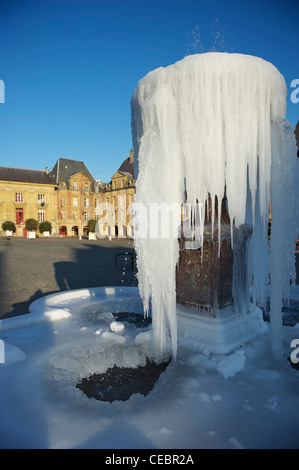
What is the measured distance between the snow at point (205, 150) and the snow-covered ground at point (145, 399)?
1.55 feet

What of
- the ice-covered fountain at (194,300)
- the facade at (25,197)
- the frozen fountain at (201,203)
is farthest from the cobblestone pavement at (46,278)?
the facade at (25,197)

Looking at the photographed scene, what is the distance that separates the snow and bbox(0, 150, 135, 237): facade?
3868 centimetres

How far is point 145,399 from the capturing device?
120 inches

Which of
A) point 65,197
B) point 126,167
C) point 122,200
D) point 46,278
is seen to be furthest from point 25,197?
point 46,278

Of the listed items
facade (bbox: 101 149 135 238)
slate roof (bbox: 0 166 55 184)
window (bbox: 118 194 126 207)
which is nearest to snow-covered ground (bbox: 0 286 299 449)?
facade (bbox: 101 149 135 238)

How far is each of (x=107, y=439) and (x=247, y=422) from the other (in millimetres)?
1293

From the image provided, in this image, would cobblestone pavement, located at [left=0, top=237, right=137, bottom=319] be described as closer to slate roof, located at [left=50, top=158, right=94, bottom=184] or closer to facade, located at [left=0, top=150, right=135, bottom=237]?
facade, located at [left=0, top=150, right=135, bottom=237]

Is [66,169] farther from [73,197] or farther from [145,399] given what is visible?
[145,399]

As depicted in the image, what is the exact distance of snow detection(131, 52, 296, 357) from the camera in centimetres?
368

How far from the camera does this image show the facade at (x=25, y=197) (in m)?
44.9

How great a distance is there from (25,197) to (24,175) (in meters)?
3.88

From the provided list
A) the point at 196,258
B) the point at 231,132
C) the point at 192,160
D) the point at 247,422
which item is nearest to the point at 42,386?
the point at 247,422

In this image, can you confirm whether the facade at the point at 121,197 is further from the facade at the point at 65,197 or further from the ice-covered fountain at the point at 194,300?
the ice-covered fountain at the point at 194,300

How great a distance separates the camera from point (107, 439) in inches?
95.6
